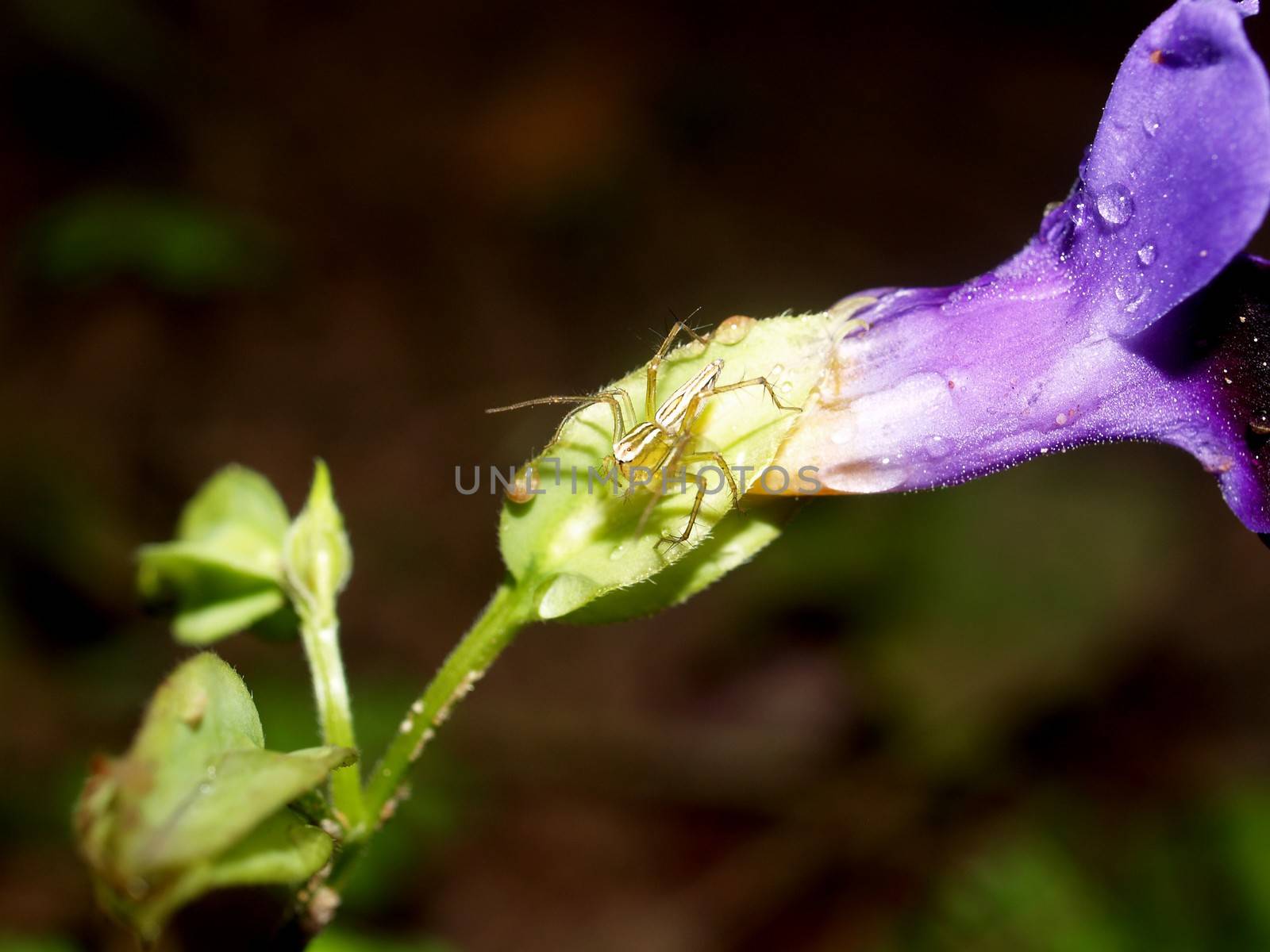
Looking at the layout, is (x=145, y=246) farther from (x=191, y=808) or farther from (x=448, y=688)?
(x=191, y=808)

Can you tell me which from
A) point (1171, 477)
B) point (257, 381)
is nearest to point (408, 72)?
point (257, 381)

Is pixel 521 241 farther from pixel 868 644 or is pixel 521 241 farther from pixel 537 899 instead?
pixel 537 899

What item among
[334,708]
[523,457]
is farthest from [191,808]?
[523,457]

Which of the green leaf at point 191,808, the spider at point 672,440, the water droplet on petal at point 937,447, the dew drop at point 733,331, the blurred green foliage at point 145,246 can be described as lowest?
the green leaf at point 191,808

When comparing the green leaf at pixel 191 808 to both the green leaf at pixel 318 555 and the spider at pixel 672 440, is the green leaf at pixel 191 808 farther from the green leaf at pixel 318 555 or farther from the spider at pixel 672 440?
the spider at pixel 672 440

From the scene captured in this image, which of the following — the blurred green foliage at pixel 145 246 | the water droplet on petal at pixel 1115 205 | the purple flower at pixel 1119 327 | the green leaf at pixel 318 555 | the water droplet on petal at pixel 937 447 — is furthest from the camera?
the blurred green foliage at pixel 145 246

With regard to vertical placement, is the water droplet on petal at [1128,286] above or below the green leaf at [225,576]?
below

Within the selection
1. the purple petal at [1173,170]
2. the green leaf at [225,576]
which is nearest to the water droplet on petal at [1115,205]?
the purple petal at [1173,170]
